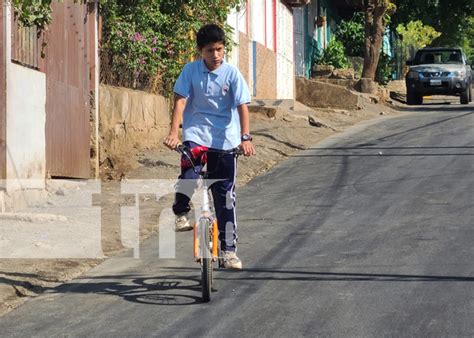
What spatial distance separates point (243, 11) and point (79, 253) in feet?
48.6

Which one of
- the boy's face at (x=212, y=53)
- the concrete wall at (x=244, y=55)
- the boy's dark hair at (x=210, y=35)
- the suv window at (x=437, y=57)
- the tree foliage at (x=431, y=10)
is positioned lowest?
the boy's face at (x=212, y=53)

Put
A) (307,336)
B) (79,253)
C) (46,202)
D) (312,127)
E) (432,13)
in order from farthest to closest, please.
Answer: (432,13) → (312,127) → (46,202) → (79,253) → (307,336)

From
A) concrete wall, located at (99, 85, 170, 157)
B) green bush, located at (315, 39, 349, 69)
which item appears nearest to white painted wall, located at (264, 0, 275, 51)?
green bush, located at (315, 39, 349, 69)

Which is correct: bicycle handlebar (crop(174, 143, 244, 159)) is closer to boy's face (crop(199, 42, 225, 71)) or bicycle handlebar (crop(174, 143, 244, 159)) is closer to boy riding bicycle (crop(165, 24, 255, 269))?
boy riding bicycle (crop(165, 24, 255, 269))

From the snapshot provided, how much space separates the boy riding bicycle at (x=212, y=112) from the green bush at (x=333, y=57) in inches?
1149

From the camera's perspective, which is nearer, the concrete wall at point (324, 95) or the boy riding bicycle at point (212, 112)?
the boy riding bicycle at point (212, 112)

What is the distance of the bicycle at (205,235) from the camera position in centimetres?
702

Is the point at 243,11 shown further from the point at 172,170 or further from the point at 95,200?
the point at 95,200

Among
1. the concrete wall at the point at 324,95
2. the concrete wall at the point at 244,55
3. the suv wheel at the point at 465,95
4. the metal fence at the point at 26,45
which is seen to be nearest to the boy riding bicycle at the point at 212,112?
the metal fence at the point at 26,45

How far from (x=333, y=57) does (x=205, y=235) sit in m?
30.0

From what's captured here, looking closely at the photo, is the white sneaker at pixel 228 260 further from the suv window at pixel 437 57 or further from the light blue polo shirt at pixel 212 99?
the suv window at pixel 437 57

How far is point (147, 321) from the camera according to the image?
659cm

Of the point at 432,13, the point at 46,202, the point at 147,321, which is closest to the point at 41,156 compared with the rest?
the point at 46,202

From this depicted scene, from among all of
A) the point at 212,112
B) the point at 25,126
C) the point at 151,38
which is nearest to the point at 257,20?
the point at 151,38
